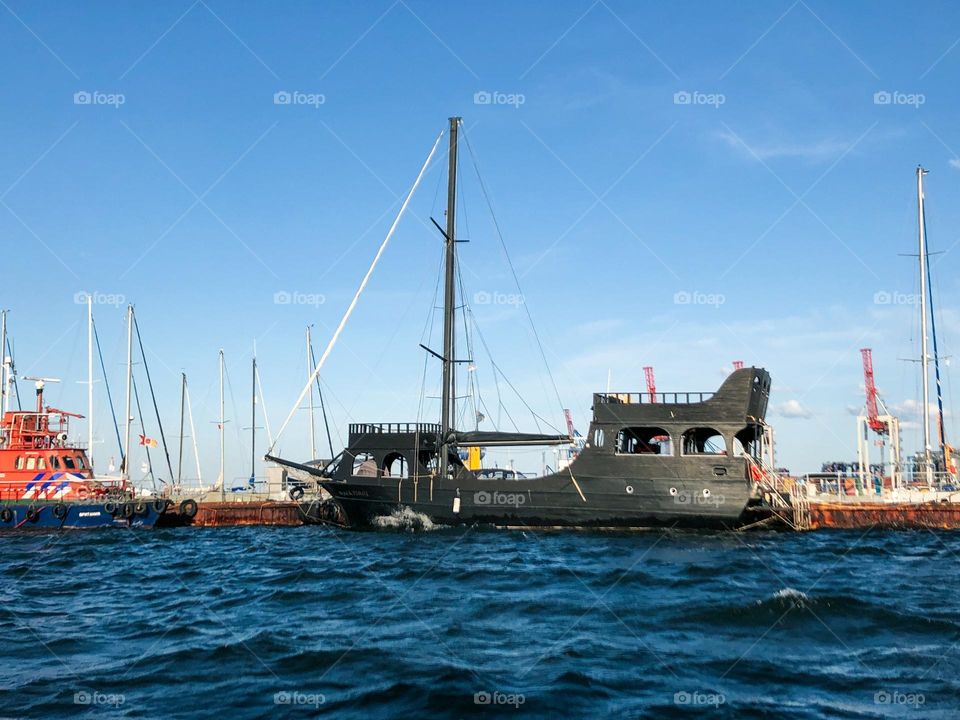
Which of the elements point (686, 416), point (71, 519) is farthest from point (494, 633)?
point (71, 519)

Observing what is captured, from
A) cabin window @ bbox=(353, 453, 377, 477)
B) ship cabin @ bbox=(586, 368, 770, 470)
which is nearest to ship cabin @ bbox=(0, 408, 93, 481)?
cabin window @ bbox=(353, 453, 377, 477)

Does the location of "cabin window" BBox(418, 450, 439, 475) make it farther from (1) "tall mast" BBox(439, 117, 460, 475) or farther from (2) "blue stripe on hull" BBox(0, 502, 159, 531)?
(2) "blue stripe on hull" BBox(0, 502, 159, 531)

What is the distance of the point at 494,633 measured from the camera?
1257 centimetres

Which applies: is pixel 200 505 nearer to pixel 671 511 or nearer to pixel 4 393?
pixel 4 393

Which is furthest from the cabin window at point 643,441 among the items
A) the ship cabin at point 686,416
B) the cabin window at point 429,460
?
the cabin window at point 429,460

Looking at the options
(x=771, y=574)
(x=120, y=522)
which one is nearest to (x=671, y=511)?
(x=771, y=574)

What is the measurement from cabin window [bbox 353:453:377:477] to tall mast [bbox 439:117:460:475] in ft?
9.17

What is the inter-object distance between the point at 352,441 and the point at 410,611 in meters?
17.2

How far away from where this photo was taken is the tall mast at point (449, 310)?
30781mm

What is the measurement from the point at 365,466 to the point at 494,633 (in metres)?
19.2

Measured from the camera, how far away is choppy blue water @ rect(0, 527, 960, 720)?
916 centimetres

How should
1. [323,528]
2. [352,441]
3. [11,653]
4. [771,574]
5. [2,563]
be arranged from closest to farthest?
[11,653] < [771,574] < [2,563] < [352,441] < [323,528]

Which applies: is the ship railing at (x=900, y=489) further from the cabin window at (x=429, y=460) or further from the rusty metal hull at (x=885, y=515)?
the cabin window at (x=429, y=460)

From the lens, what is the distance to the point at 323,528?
33.8 meters
